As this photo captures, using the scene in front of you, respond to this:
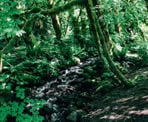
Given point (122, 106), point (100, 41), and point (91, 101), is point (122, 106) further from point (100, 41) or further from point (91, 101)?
point (100, 41)

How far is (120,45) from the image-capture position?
53.6 feet

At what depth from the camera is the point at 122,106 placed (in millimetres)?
8633

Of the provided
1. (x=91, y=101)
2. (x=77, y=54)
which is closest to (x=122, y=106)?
(x=91, y=101)

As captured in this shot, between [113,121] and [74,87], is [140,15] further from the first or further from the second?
[113,121]

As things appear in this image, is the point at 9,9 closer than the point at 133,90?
Yes

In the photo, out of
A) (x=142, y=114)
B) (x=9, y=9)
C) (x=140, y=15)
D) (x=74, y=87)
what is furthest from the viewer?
(x=140, y=15)

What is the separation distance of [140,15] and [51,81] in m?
5.93

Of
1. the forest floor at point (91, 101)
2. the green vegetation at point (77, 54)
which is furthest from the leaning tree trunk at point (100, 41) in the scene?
the forest floor at point (91, 101)

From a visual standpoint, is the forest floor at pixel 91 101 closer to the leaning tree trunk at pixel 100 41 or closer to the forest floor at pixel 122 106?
the forest floor at pixel 122 106

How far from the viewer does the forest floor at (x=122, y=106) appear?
25.8ft

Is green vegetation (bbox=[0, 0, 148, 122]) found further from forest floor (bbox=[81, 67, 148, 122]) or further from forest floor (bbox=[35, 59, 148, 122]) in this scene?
forest floor (bbox=[81, 67, 148, 122])

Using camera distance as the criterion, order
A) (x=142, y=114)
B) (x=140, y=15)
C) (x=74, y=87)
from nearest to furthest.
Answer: (x=142, y=114) → (x=74, y=87) → (x=140, y=15)

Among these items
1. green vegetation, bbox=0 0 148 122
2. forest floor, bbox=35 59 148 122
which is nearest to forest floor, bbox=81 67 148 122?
forest floor, bbox=35 59 148 122

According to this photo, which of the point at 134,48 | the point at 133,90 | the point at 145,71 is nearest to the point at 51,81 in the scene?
the point at 133,90
